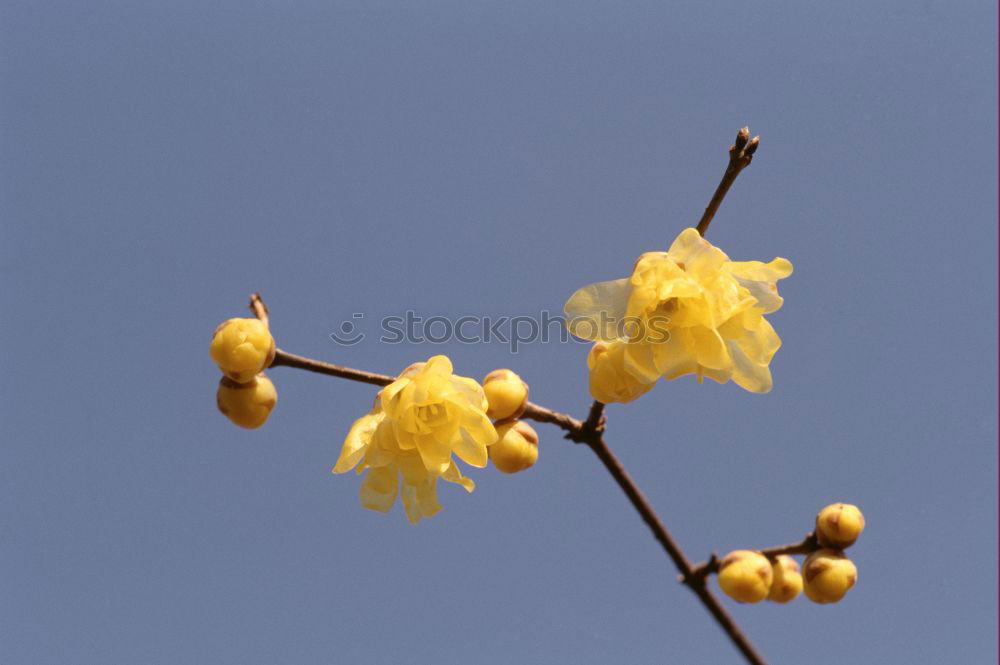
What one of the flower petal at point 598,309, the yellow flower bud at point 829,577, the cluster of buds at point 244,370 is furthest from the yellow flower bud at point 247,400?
the yellow flower bud at point 829,577

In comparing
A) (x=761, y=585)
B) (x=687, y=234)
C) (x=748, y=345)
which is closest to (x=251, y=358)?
(x=687, y=234)

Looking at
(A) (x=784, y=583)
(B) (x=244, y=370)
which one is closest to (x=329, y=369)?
(B) (x=244, y=370)

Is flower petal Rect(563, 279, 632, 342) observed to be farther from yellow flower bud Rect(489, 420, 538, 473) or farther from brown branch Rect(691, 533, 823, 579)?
brown branch Rect(691, 533, 823, 579)

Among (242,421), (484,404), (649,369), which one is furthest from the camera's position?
(242,421)

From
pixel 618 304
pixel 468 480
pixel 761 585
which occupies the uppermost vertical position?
pixel 618 304

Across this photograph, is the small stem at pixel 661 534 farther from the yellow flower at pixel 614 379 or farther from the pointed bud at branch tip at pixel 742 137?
the pointed bud at branch tip at pixel 742 137

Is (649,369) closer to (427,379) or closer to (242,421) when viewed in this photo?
(427,379)

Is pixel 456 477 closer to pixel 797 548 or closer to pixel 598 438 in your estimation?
pixel 598 438

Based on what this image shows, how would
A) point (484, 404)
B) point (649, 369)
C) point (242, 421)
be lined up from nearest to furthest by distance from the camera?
point (649, 369) < point (484, 404) < point (242, 421)
